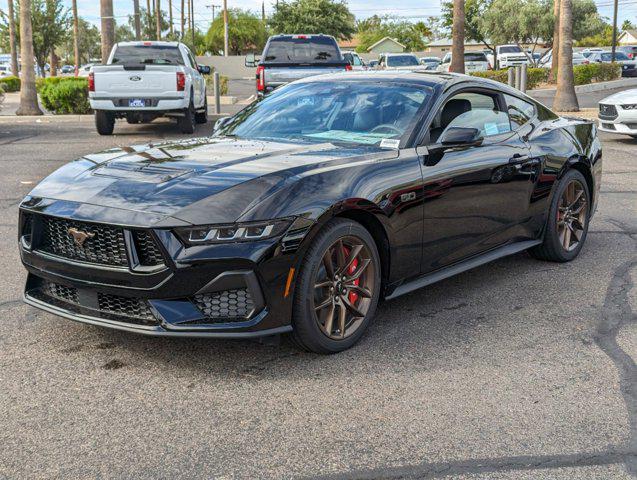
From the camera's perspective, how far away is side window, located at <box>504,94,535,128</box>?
6180mm

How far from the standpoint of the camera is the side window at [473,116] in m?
5.42

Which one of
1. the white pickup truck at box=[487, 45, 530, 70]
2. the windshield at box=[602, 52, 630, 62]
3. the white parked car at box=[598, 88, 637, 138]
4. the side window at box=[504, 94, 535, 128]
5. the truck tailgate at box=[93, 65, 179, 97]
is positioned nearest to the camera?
the side window at box=[504, 94, 535, 128]

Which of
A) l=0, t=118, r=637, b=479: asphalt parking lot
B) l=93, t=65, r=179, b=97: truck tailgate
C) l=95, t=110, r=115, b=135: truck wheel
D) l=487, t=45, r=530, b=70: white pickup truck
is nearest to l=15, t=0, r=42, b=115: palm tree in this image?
l=95, t=110, r=115, b=135: truck wheel

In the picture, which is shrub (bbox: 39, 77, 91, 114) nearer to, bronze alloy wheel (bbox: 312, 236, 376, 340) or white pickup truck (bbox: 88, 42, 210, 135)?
white pickup truck (bbox: 88, 42, 210, 135)

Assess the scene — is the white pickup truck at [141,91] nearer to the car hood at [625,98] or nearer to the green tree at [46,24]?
the car hood at [625,98]

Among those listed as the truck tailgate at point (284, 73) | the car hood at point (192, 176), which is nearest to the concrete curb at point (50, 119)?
the truck tailgate at point (284, 73)

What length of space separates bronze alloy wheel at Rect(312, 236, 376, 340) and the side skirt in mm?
282

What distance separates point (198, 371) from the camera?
425 cm

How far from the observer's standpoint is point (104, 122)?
54.3 ft

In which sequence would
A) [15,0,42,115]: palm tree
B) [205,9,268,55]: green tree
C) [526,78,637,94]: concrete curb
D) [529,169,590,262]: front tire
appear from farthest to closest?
[205,9,268,55]: green tree < [526,78,637,94]: concrete curb < [15,0,42,115]: palm tree < [529,169,590,262]: front tire

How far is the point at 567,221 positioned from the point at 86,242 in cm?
408

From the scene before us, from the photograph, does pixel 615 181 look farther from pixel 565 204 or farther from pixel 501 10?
pixel 501 10

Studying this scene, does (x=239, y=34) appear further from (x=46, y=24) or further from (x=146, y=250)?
(x=146, y=250)

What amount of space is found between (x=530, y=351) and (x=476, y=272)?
70.2 inches
